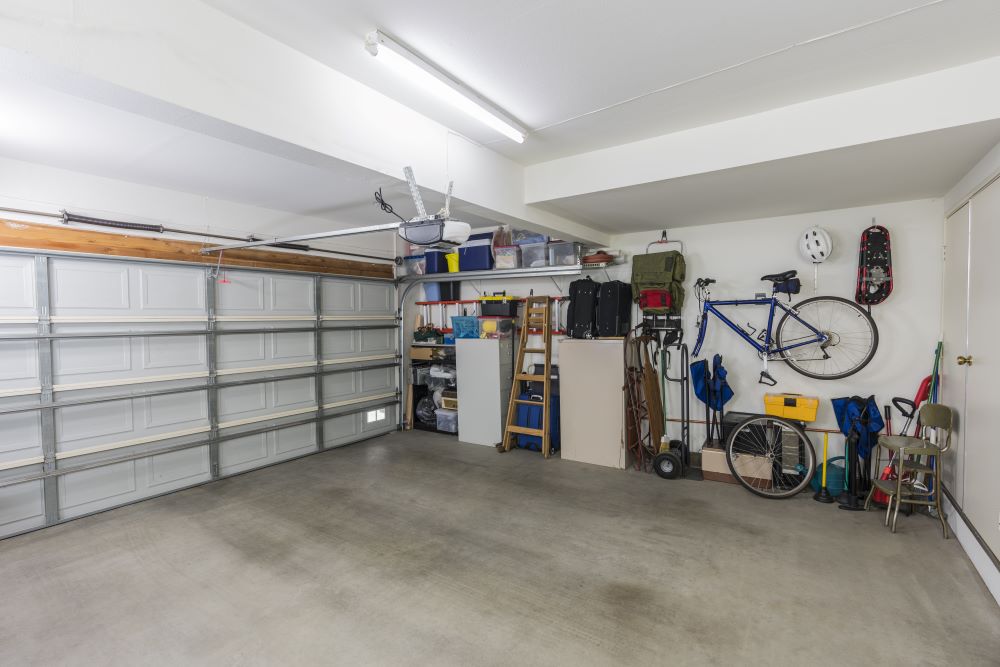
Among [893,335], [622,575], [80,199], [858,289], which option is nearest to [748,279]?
[858,289]

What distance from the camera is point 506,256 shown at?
19.8ft

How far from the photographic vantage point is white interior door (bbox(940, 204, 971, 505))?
3461 millimetres

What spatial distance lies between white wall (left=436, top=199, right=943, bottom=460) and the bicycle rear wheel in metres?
0.56

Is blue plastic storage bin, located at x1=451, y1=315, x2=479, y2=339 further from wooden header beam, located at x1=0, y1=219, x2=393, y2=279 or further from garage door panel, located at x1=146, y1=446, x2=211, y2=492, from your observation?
garage door panel, located at x1=146, y1=446, x2=211, y2=492

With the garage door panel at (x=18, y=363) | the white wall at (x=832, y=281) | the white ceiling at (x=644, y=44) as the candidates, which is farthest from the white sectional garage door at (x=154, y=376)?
the white wall at (x=832, y=281)

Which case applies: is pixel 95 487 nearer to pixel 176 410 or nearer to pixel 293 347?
pixel 176 410

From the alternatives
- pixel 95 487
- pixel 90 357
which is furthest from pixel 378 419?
pixel 90 357

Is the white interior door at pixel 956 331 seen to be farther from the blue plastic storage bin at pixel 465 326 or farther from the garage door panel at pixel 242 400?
the garage door panel at pixel 242 400

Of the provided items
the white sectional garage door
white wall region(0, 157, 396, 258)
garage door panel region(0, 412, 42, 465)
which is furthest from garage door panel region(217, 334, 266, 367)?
garage door panel region(0, 412, 42, 465)

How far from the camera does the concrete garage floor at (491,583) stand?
7.84 feet

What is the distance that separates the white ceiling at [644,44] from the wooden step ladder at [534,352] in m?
3.20

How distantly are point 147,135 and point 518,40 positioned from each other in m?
2.71

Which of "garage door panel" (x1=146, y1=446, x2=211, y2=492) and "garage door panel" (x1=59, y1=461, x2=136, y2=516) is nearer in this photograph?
"garage door panel" (x1=59, y1=461, x2=136, y2=516)

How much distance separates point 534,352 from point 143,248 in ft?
13.9
